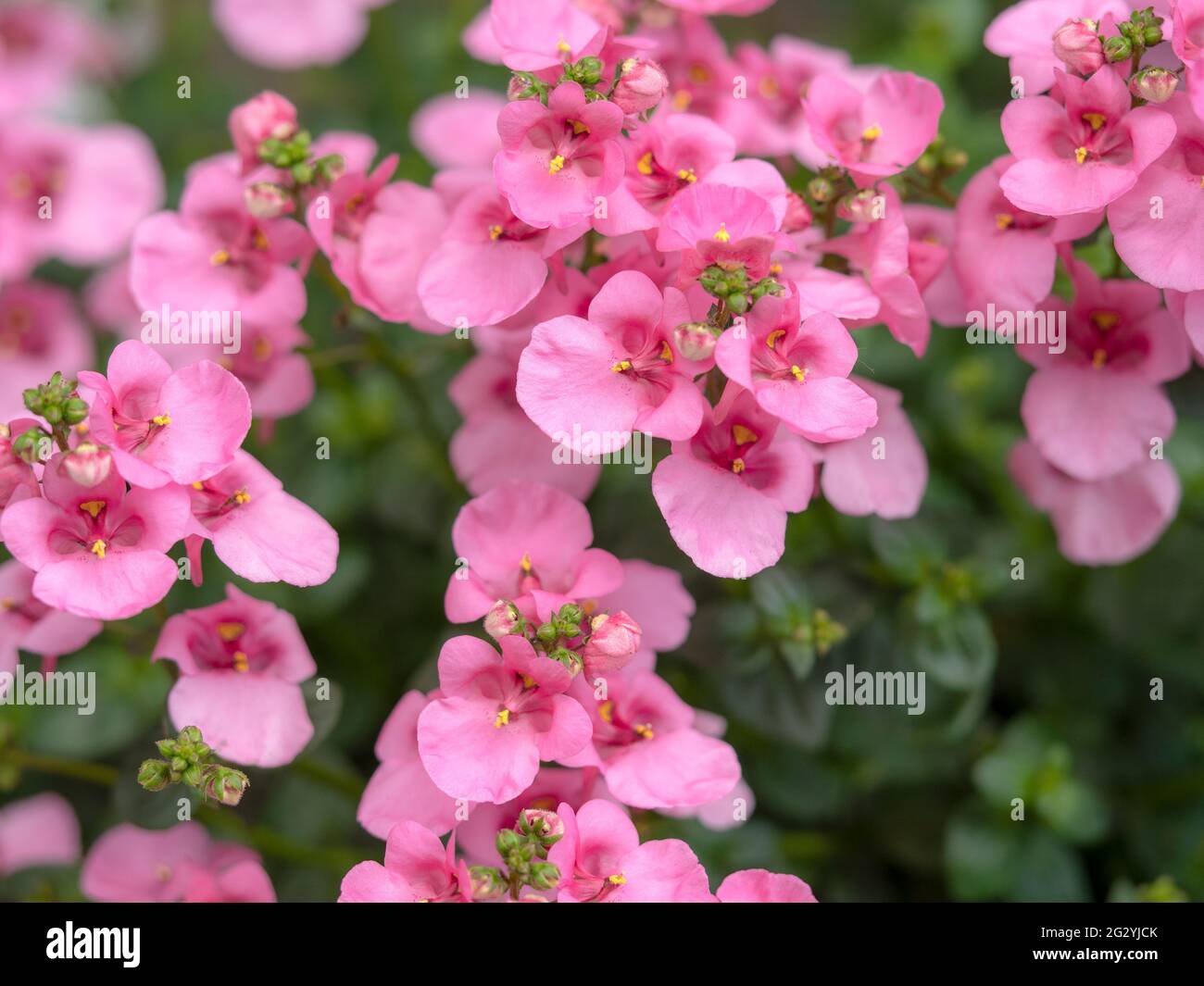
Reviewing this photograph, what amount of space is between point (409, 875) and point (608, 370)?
1.42 feet

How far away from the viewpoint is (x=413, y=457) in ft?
5.06

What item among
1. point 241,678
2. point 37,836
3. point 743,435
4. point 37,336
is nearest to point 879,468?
point 743,435

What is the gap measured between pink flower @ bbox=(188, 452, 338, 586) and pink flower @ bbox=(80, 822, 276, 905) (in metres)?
0.32

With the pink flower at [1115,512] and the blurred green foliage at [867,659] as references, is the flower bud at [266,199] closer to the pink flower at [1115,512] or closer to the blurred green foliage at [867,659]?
the blurred green foliage at [867,659]

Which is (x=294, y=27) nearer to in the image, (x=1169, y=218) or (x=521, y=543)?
(x=521, y=543)

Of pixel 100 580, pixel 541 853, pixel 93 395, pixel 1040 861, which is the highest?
pixel 93 395

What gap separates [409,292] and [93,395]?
0.99 feet

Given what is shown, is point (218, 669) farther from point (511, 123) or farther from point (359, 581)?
point (511, 123)

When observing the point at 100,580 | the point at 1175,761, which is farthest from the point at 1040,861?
the point at 100,580

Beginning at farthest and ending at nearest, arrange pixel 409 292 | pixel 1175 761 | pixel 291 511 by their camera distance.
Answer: pixel 1175 761 → pixel 409 292 → pixel 291 511

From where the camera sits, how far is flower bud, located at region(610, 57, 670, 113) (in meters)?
1.02

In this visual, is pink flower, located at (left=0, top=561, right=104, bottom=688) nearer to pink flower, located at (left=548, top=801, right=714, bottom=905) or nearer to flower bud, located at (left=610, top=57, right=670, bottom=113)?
pink flower, located at (left=548, top=801, right=714, bottom=905)

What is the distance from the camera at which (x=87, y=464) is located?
906 mm

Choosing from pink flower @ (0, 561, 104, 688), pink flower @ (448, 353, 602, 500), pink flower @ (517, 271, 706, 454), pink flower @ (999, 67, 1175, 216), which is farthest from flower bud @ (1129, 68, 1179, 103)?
pink flower @ (0, 561, 104, 688)
